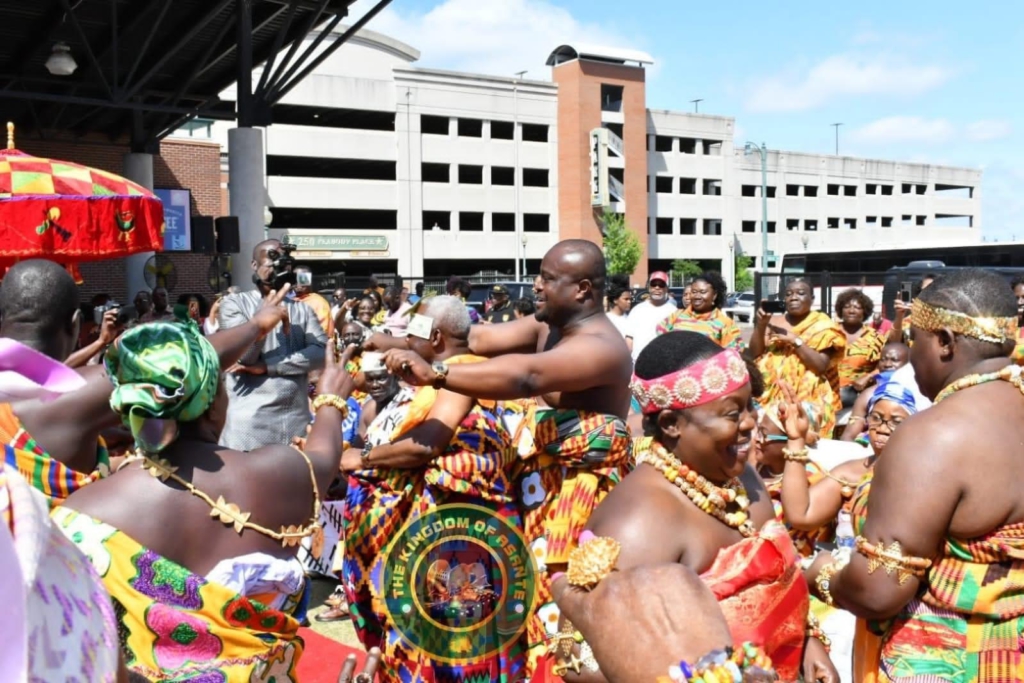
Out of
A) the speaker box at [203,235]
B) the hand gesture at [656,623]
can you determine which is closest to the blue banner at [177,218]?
the speaker box at [203,235]

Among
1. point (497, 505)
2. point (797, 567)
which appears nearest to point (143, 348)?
point (797, 567)

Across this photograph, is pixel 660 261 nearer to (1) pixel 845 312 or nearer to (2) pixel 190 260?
(2) pixel 190 260

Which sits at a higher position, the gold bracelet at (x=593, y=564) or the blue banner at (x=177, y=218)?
the blue banner at (x=177, y=218)

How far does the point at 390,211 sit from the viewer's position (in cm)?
5038

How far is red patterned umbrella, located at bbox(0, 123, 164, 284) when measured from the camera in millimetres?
5930

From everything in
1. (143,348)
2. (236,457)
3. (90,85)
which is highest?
(90,85)

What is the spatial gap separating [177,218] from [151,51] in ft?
15.0

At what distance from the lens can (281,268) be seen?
580cm

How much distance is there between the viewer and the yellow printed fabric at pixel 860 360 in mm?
8531

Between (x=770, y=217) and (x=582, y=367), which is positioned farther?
(x=770, y=217)

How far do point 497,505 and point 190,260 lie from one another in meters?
19.6

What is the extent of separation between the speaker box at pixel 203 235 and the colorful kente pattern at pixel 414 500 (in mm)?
16432

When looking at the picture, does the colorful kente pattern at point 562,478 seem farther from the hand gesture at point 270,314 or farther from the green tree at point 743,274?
the green tree at point 743,274

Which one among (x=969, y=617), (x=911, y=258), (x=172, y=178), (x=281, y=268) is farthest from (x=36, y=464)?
(x=911, y=258)
